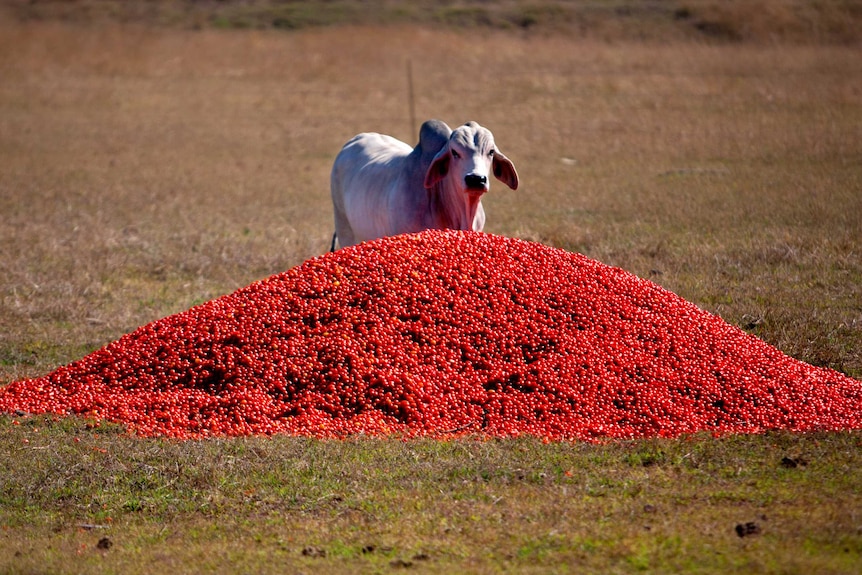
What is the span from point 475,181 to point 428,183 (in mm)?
498

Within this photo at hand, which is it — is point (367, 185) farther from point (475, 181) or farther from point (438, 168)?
point (475, 181)

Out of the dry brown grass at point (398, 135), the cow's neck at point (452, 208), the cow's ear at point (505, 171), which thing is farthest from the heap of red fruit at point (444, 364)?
the cow's ear at point (505, 171)

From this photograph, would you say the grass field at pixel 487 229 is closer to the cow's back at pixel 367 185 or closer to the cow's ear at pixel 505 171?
the cow's back at pixel 367 185

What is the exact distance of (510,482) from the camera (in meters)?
5.29

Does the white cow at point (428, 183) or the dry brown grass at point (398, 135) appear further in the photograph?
the dry brown grass at point (398, 135)

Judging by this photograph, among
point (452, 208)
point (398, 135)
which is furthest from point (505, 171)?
point (398, 135)

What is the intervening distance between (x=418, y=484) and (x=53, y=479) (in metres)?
1.81

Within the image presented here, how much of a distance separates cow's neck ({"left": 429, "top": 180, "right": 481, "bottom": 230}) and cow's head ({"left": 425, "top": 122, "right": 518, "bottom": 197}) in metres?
0.08

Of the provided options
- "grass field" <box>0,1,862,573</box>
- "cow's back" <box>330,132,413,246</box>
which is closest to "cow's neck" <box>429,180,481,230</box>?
"cow's back" <box>330,132,413,246</box>

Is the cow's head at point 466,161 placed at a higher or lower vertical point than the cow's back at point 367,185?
higher

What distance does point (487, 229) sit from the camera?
40.0 feet

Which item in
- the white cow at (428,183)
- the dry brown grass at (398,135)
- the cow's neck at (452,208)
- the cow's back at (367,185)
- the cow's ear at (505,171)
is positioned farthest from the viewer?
the dry brown grass at (398,135)

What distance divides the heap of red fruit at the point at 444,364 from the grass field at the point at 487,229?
11.2 inches

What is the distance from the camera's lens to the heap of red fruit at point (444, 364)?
6.07 metres
